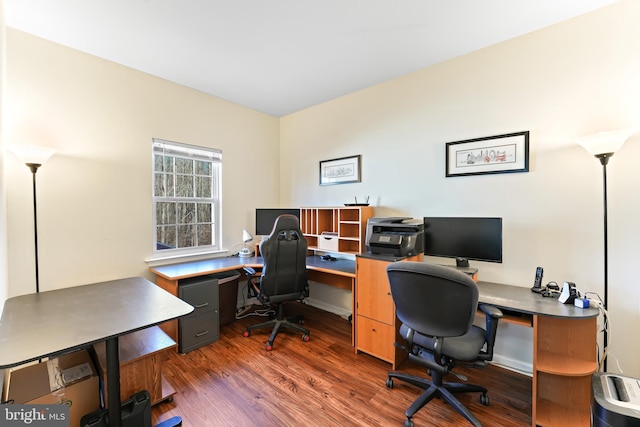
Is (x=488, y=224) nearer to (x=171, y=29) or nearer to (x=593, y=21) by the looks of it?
(x=593, y=21)

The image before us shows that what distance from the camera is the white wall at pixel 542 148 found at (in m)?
1.82

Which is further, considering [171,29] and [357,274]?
[357,274]

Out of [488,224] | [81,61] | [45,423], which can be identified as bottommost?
[45,423]

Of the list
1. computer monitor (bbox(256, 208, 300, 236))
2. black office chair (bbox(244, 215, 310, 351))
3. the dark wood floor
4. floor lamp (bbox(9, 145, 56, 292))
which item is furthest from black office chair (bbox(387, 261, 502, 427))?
floor lamp (bbox(9, 145, 56, 292))

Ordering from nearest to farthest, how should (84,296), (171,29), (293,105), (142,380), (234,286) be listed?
1. (142,380)
2. (84,296)
3. (171,29)
4. (234,286)
5. (293,105)

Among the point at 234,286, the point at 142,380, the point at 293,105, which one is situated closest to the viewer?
the point at 142,380

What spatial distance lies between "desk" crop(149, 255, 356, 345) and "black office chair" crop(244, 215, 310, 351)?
26 centimetres

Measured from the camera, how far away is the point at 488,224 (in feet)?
7.00

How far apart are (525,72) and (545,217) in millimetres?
1213

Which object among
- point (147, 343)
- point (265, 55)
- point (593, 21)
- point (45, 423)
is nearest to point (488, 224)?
point (593, 21)

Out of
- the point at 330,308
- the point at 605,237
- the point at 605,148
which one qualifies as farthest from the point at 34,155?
the point at 605,237

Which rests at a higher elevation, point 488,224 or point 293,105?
point 293,105

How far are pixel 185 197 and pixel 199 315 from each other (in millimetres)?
1428

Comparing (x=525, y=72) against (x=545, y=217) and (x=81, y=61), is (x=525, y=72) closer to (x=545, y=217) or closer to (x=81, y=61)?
(x=545, y=217)
